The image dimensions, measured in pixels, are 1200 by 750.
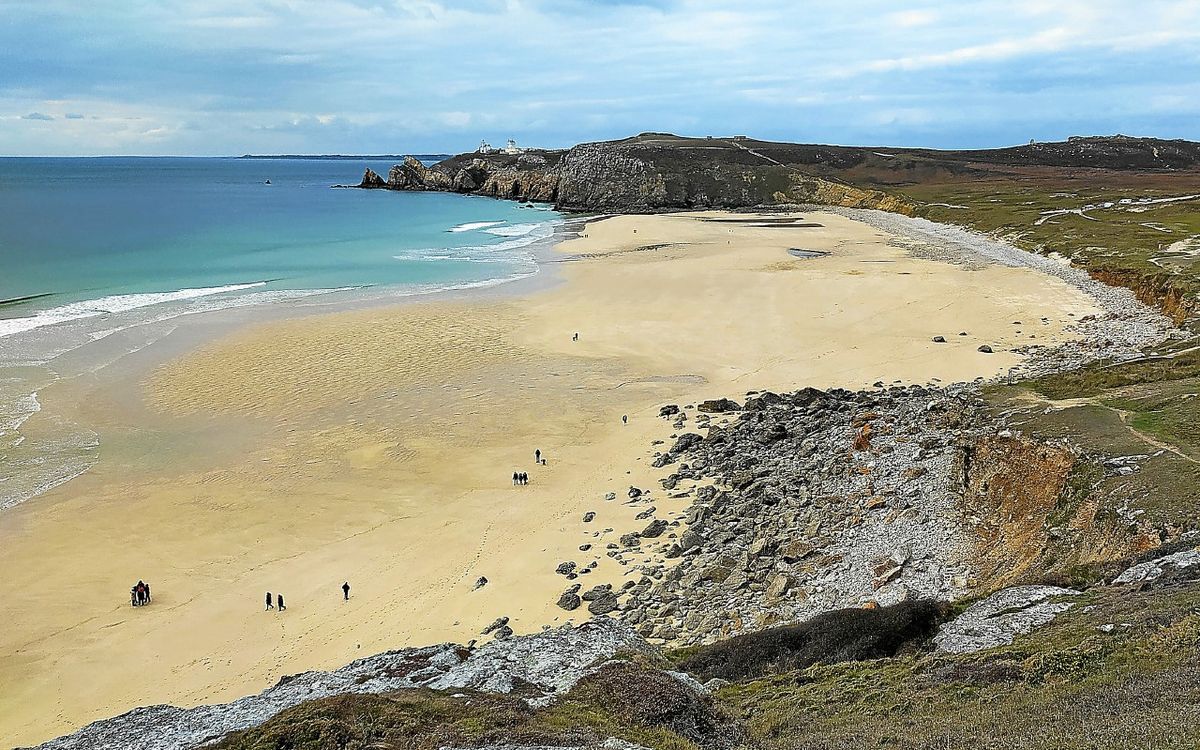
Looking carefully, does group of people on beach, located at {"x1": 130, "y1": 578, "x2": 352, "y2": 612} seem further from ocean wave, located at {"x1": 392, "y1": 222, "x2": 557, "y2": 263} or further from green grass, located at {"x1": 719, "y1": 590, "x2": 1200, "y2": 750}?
ocean wave, located at {"x1": 392, "y1": 222, "x2": 557, "y2": 263}

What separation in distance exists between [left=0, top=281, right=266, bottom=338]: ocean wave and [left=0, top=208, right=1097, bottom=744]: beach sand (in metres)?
12.3

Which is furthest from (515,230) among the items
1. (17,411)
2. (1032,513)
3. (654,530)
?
(1032,513)

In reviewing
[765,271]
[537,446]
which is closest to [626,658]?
[537,446]

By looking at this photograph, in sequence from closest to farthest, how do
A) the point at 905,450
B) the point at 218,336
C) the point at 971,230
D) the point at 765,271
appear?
the point at 905,450 → the point at 218,336 → the point at 765,271 → the point at 971,230

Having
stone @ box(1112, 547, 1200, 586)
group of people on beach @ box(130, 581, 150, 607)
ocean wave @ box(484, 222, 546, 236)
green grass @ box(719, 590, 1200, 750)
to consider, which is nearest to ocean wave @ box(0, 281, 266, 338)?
group of people on beach @ box(130, 581, 150, 607)

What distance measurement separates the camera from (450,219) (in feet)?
337

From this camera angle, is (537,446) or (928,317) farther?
(928,317)

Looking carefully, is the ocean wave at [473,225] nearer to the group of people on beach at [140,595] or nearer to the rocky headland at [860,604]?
the rocky headland at [860,604]

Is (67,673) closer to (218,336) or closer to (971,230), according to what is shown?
(218,336)

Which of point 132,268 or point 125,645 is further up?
point 132,268

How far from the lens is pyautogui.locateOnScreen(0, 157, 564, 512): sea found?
30.6 meters

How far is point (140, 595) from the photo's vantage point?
17.9m

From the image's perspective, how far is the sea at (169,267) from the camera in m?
30.6

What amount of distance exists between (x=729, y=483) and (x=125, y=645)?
14829 millimetres
